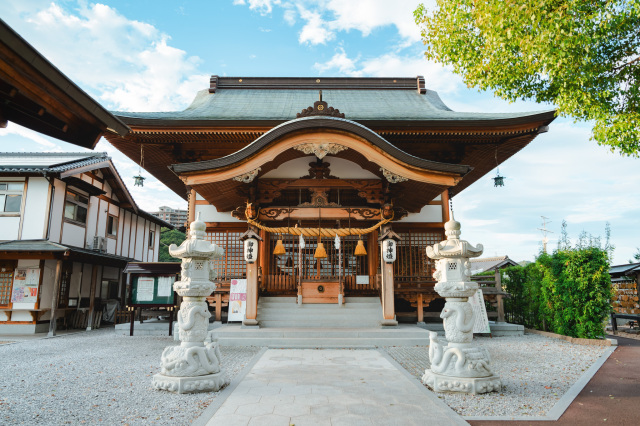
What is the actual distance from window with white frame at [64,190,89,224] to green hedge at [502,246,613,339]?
55.2ft

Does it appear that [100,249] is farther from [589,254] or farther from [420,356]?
[589,254]

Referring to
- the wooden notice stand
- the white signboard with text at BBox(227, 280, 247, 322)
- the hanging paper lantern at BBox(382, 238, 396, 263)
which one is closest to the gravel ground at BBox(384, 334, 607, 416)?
the hanging paper lantern at BBox(382, 238, 396, 263)

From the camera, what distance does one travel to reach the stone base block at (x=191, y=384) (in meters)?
5.04

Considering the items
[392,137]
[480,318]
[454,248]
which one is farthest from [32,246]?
[480,318]

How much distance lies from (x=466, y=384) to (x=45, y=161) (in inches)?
692

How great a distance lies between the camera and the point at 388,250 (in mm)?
9914

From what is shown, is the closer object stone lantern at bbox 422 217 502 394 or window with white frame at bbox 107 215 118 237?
stone lantern at bbox 422 217 502 394

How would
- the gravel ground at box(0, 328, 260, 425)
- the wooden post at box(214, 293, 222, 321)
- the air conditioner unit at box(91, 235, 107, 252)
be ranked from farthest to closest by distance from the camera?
the air conditioner unit at box(91, 235, 107, 252)
the wooden post at box(214, 293, 222, 321)
the gravel ground at box(0, 328, 260, 425)

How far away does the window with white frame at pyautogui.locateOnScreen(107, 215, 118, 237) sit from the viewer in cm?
1832

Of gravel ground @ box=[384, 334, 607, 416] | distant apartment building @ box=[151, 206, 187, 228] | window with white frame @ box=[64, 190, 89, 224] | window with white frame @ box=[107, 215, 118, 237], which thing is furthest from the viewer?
distant apartment building @ box=[151, 206, 187, 228]

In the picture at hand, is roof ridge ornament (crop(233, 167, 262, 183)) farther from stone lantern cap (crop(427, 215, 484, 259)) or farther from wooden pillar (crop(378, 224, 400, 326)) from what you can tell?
stone lantern cap (crop(427, 215, 484, 259))

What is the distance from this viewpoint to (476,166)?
1302 centimetres

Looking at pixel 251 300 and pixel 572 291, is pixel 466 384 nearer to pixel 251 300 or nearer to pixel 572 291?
pixel 251 300

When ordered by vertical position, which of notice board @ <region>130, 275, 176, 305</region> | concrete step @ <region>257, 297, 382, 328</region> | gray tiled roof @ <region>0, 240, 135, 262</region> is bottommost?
concrete step @ <region>257, 297, 382, 328</region>
